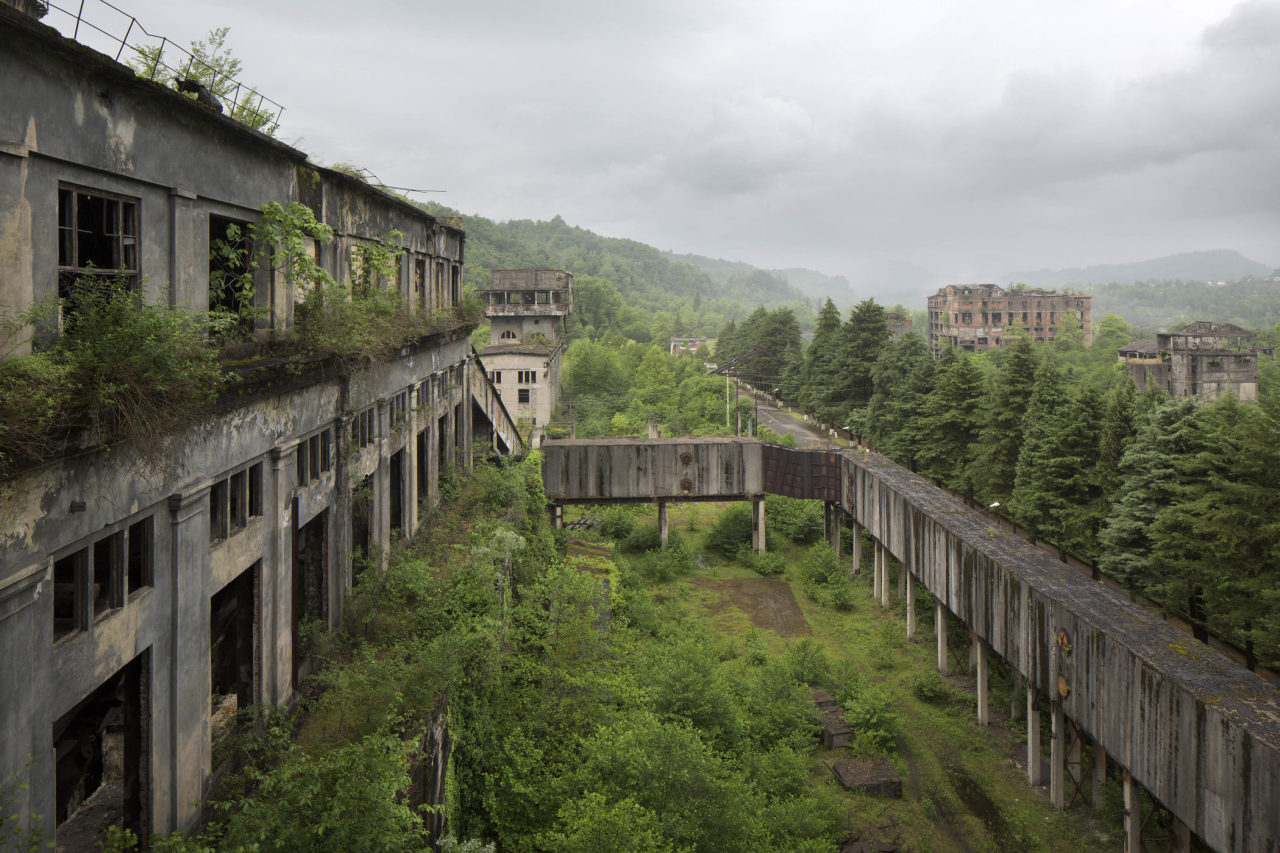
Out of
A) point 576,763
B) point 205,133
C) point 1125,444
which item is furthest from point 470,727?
point 1125,444

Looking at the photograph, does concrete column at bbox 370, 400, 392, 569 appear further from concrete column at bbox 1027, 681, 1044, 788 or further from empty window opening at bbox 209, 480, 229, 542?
concrete column at bbox 1027, 681, 1044, 788

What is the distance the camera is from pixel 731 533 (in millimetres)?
41438

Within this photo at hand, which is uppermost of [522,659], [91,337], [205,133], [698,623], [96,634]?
[205,133]

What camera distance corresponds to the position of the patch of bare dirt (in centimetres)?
3206

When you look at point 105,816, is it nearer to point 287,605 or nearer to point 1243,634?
point 287,605

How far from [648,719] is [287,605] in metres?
6.72

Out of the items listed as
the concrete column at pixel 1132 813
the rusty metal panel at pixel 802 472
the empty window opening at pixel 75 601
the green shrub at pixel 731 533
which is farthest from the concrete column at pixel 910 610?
the empty window opening at pixel 75 601

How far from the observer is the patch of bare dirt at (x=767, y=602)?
105 ft

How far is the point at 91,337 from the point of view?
800cm

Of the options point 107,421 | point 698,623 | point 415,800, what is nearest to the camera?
point 107,421

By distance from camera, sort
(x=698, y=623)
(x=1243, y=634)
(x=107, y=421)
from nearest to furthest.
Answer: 1. (x=107, y=421)
2. (x=1243, y=634)
3. (x=698, y=623)

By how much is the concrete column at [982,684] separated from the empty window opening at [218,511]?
1984 centimetres

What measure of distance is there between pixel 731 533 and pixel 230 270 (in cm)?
3149

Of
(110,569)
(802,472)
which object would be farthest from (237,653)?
(802,472)
